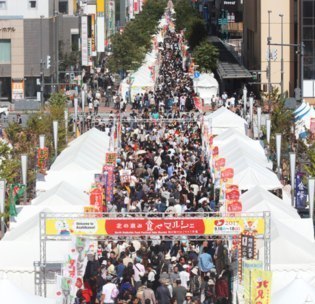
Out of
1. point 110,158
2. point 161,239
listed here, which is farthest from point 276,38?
point 161,239

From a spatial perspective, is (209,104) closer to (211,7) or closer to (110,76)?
(110,76)

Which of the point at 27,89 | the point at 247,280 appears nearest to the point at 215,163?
the point at 247,280

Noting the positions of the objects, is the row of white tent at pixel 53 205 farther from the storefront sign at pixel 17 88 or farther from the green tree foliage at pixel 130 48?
the green tree foliage at pixel 130 48

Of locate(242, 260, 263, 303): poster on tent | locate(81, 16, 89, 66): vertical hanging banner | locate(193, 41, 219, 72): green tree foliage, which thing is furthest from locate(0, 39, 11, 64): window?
locate(242, 260, 263, 303): poster on tent

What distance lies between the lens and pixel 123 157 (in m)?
47.2

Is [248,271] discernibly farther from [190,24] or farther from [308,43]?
[190,24]

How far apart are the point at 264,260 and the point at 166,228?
1923 millimetres

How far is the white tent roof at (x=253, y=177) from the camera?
129ft

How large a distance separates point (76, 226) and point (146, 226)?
1308 mm

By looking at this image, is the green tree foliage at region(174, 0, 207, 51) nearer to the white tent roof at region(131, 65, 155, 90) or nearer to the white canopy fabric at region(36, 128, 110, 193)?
the white tent roof at region(131, 65, 155, 90)

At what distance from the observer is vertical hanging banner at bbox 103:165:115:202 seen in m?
37.2

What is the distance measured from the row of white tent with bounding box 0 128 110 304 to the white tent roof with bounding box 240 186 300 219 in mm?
3648

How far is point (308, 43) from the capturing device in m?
77.4

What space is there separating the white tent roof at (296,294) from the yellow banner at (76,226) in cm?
480
